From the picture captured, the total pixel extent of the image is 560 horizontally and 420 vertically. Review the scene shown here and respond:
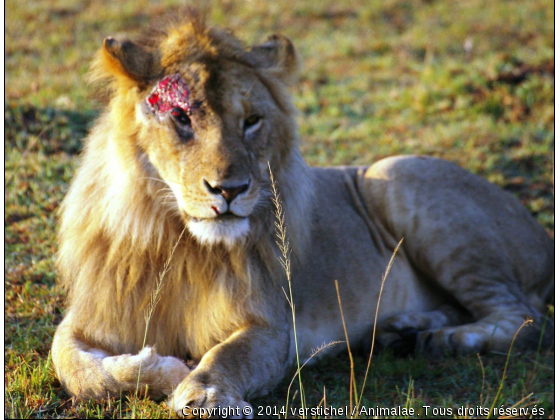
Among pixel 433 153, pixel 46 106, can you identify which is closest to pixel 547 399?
pixel 433 153

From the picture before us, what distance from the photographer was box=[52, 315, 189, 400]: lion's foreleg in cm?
310

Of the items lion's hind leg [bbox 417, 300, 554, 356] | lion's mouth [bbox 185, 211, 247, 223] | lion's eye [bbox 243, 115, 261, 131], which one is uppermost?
lion's eye [bbox 243, 115, 261, 131]

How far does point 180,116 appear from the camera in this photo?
326 cm

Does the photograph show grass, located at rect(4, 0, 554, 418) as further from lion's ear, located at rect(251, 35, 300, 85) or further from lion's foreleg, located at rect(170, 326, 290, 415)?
lion's ear, located at rect(251, 35, 300, 85)

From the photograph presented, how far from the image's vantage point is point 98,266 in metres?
3.50

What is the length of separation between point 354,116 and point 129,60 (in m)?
4.71

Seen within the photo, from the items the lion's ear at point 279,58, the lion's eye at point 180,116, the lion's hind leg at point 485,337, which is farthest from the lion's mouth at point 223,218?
the lion's hind leg at point 485,337

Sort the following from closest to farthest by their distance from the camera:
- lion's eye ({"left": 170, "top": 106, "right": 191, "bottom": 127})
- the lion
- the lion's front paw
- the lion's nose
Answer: the lion's front paw, the lion's nose, the lion, lion's eye ({"left": 170, "top": 106, "right": 191, "bottom": 127})

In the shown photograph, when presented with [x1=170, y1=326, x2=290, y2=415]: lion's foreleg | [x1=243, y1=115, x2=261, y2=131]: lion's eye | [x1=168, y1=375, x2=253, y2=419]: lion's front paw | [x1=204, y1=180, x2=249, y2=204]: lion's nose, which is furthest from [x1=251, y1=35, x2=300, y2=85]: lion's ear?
[x1=168, y1=375, x2=253, y2=419]: lion's front paw

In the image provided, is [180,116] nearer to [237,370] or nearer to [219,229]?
[219,229]

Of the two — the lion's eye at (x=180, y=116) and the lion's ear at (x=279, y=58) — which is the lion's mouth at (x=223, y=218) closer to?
the lion's eye at (x=180, y=116)

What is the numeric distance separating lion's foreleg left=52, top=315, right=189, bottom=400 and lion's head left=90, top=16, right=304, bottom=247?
0.57m

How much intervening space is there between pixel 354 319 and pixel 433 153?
9.97ft

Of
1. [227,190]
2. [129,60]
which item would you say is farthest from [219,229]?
[129,60]
